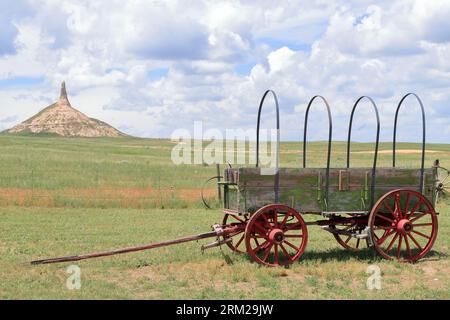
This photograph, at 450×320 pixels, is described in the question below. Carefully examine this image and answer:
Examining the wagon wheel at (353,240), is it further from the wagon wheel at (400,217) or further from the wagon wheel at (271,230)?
the wagon wheel at (271,230)

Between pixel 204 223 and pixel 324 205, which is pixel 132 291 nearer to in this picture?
pixel 324 205


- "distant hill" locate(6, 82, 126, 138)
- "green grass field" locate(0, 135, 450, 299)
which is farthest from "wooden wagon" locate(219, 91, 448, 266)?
"distant hill" locate(6, 82, 126, 138)

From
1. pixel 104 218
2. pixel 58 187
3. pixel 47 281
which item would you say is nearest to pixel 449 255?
pixel 47 281

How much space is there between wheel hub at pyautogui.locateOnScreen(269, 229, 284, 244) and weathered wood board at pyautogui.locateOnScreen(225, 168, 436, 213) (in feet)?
1.74

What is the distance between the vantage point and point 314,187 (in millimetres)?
10609

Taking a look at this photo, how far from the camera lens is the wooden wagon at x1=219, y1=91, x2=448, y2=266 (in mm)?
10320

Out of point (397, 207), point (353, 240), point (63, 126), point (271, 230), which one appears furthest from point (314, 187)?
point (63, 126)

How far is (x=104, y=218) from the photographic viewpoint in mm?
18344

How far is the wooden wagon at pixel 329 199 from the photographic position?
10320 millimetres

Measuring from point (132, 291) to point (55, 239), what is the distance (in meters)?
5.77

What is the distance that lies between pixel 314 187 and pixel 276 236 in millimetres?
1153

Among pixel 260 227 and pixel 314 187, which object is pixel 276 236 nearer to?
pixel 260 227

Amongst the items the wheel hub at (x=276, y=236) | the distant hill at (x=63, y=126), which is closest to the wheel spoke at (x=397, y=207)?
the wheel hub at (x=276, y=236)

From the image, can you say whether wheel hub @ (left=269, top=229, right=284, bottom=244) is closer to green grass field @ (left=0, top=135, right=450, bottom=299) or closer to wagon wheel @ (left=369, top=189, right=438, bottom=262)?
green grass field @ (left=0, top=135, right=450, bottom=299)
